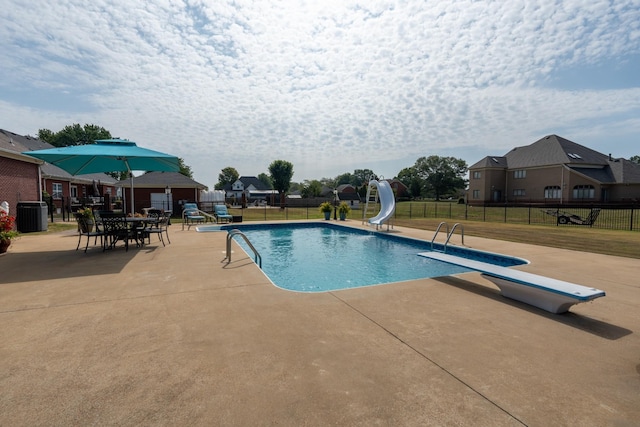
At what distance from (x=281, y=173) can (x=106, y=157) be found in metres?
55.3

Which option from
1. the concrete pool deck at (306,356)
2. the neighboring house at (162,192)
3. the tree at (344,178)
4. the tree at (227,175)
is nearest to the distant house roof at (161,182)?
the neighboring house at (162,192)

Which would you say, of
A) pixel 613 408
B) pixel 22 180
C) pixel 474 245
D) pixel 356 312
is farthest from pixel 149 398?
pixel 22 180

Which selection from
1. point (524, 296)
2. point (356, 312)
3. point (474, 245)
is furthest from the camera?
point (474, 245)

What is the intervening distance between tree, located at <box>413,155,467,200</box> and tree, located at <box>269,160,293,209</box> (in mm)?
32339

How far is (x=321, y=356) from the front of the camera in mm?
2967

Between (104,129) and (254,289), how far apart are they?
6621 centimetres

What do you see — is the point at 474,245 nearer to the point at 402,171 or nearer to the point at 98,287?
the point at 98,287

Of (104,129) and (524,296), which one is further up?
(104,129)

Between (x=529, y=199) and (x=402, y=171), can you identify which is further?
(x=402, y=171)

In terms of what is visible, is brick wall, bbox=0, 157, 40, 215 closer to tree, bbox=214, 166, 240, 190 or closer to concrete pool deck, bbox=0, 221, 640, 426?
concrete pool deck, bbox=0, 221, 640, 426

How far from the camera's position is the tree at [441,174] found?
234ft

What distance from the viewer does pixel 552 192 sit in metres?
37.0

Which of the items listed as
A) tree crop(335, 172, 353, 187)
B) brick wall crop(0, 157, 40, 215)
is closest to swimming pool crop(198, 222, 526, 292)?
brick wall crop(0, 157, 40, 215)

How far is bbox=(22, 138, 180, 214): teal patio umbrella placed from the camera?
7.38 m
